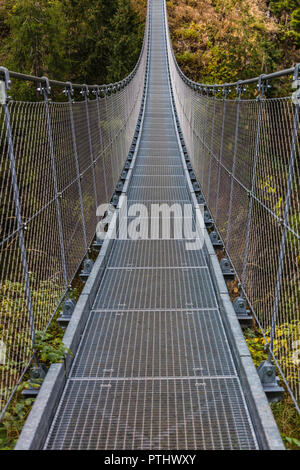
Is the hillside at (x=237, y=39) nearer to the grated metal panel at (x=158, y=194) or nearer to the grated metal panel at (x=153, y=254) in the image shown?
the grated metal panel at (x=158, y=194)

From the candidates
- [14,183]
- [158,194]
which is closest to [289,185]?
[14,183]

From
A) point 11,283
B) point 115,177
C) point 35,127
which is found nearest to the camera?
point 11,283

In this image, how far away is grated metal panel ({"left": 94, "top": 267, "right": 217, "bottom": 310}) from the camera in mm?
3533

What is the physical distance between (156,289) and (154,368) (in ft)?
3.66

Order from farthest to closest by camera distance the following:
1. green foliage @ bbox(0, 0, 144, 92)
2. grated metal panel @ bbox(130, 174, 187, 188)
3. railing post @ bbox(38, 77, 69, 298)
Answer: green foliage @ bbox(0, 0, 144, 92), grated metal panel @ bbox(130, 174, 187, 188), railing post @ bbox(38, 77, 69, 298)

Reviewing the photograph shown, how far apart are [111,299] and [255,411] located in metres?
1.64

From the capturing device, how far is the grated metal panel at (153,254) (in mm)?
4313

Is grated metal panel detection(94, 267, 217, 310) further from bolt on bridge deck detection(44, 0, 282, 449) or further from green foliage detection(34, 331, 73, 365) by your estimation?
green foliage detection(34, 331, 73, 365)

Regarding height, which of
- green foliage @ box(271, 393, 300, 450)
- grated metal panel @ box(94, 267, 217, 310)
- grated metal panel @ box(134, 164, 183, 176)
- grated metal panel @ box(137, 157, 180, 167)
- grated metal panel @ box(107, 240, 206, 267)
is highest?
grated metal panel @ box(137, 157, 180, 167)

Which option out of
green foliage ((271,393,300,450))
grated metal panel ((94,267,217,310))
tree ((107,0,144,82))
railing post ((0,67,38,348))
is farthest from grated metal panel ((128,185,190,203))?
tree ((107,0,144,82))

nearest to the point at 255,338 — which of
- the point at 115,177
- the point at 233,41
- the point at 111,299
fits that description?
the point at 111,299

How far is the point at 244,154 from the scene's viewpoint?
11.1 ft

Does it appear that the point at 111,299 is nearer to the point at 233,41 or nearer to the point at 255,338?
the point at 255,338

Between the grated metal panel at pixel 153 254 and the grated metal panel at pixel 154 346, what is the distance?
3.15 feet
